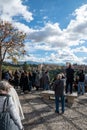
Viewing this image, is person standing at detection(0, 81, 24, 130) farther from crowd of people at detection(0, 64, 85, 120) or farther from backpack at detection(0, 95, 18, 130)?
crowd of people at detection(0, 64, 85, 120)

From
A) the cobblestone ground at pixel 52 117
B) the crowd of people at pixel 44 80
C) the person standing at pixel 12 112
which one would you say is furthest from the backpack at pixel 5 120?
the crowd of people at pixel 44 80

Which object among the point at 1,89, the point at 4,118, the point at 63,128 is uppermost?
the point at 1,89

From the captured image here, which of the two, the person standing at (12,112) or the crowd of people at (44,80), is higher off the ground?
the crowd of people at (44,80)

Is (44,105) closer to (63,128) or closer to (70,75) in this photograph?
(70,75)

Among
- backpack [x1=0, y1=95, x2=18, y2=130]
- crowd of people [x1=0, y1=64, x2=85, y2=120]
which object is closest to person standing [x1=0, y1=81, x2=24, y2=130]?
backpack [x1=0, y1=95, x2=18, y2=130]

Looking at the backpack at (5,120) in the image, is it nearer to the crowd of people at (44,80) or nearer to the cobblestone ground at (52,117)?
the cobblestone ground at (52,117)

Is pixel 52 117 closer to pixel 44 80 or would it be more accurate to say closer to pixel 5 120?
pixel 5 120

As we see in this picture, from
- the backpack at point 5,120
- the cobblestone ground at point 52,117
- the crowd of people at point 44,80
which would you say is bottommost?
the cobblestone ground at point 52,117

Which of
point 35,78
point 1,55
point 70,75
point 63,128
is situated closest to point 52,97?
point 70,75

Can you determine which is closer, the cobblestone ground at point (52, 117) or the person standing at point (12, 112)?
the person standing at point (12, 112)

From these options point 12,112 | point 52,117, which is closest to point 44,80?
point 52,117

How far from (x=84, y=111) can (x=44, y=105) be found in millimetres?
2414

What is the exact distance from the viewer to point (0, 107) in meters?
5.76

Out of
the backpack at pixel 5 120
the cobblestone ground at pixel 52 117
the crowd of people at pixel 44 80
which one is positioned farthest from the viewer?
the crowd of people at pixel 44 80
